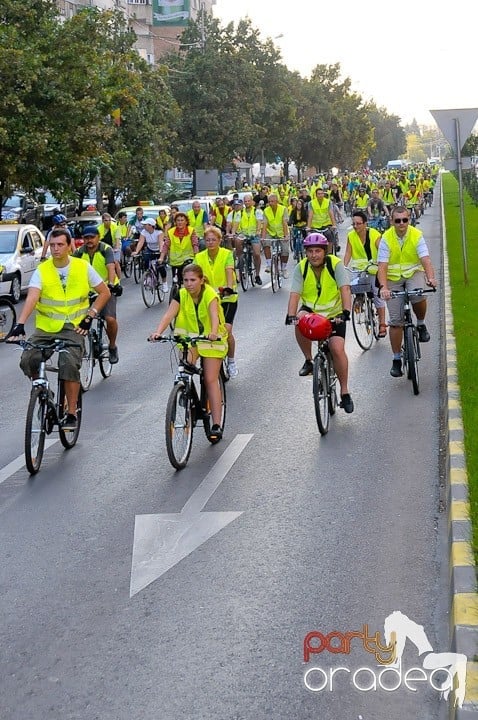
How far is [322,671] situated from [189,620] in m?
1.00

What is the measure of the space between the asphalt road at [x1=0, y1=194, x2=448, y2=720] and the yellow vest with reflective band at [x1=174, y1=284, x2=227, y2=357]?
90 cm

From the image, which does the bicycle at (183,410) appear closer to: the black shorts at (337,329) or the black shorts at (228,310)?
the black shorts at (337,329)

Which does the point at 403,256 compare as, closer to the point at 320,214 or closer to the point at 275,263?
the point at 275,263

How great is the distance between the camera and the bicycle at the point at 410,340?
12273 millimetres

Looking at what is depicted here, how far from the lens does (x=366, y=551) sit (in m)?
7.40

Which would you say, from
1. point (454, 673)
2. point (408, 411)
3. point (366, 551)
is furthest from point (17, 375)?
point (454, 673)

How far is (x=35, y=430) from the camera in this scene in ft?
32.3

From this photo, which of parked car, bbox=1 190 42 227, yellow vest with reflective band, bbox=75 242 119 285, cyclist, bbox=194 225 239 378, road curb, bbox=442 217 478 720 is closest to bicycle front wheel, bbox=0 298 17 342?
yellow vest with reflective band, bbox=75 242 119 285

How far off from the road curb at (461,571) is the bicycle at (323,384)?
1123 millimetres

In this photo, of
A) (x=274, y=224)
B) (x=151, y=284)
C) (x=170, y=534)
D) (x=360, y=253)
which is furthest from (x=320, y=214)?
(x=170, y=534)

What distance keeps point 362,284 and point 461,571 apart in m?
9.78

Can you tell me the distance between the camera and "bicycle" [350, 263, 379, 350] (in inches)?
617

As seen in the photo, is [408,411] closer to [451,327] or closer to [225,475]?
[225,475]

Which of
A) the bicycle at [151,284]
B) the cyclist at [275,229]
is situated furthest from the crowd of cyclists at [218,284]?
the cyclist at [275,229]
